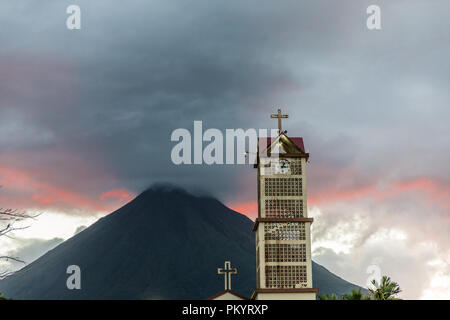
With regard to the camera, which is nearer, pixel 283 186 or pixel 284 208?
pixel 284 208

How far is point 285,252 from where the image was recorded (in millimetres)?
72438

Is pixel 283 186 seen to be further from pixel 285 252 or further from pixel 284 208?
pixel 285 252

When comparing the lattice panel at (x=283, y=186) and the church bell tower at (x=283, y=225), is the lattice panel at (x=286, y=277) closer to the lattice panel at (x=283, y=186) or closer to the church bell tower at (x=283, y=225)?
the church bell tower at (x=283, y=225)

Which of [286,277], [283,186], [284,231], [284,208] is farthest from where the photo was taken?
[283,186]

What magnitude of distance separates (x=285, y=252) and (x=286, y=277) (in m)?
2.68

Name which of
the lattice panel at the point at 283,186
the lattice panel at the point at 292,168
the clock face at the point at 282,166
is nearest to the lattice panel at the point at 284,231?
the lattice panel at the point at 283,186

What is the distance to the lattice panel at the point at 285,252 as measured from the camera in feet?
236

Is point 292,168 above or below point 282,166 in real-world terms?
below

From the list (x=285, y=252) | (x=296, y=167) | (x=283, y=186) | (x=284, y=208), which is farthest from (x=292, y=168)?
(x=285, y=252)

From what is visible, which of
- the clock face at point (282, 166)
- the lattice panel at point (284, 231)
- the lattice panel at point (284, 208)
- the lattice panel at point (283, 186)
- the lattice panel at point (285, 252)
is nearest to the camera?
the lattice panel at point (285, 252)

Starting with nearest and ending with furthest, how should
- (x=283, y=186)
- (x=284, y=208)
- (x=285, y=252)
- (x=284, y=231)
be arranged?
(x=285, y=252) < (x=284, y=231) < (x=284, y=208) < (x=283, y=186)

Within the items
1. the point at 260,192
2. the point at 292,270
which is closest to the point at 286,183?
the point at 260,192

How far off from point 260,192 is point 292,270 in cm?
910
